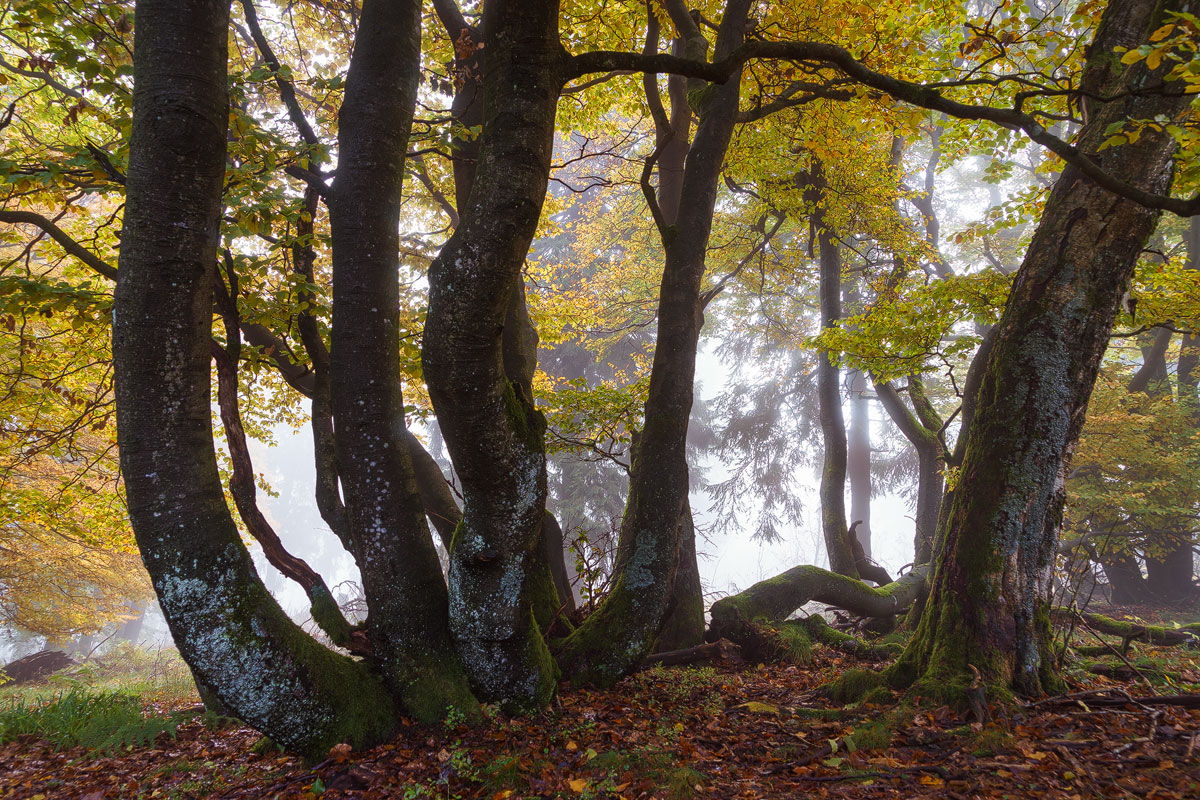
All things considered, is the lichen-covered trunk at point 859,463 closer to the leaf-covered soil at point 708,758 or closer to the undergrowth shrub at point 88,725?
the leaf-covered soil at point 708,758

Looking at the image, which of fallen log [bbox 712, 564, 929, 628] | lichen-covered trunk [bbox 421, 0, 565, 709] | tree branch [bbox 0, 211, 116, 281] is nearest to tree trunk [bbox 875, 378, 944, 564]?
fallen log [bbox 712, 564, 929, 628]

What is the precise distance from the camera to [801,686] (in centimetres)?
523

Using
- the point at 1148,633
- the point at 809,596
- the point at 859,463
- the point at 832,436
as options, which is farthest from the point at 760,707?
the point at 859,463

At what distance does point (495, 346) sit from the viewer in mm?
3031

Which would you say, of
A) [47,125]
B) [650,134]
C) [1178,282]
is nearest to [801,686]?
[1178,282]

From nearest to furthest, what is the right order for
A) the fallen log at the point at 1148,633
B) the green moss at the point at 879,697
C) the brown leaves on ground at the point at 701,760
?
the brown leaves on ground at the point at 701,760, the green moss at the point at 879,697, the fallen log at the point at 1148,633

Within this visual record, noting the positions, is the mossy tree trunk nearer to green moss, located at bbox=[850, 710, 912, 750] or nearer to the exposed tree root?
the exposed tree root

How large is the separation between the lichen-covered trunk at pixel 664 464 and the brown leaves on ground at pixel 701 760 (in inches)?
15.3

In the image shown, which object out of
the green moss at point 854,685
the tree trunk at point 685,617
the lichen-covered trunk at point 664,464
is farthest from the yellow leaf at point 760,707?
the tree trunk at point 685,617

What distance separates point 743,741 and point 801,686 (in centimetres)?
181

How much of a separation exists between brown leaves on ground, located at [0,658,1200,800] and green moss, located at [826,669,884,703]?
332mm

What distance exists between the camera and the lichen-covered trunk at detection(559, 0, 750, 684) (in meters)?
4.29

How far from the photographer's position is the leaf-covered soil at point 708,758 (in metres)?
2.87

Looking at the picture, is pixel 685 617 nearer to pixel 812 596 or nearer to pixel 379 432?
pixel 812 596
